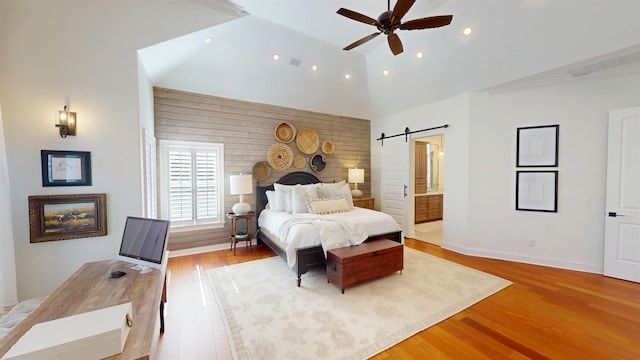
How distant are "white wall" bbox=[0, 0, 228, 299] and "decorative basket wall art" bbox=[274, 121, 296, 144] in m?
2.35

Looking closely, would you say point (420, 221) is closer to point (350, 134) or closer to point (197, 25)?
point (350, 134)

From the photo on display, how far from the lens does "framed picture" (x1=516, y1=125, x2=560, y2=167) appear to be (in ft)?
11.6

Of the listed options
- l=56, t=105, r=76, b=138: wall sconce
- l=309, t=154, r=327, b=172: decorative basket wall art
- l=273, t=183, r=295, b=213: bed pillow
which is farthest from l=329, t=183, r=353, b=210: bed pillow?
l=56, t=105, r=76, b=138: wall sconce

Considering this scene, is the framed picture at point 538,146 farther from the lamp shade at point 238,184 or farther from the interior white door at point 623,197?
the lamp shade at point 238,184

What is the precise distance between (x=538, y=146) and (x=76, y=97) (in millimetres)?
6248

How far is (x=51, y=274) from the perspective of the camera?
95.4 inches

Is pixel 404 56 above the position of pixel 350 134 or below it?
above

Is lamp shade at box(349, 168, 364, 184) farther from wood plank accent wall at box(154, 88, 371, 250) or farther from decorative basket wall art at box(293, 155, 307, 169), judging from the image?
decorative basket wall art at box(293, 155, 307, 169)

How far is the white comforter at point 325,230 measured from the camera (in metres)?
3.01

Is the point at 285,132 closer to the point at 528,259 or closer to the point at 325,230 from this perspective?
the point at 325,230

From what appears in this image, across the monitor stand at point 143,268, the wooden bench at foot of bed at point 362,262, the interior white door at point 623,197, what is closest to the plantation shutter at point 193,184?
the monitor stand at point 143,268

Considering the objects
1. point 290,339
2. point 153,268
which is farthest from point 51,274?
point 290,339

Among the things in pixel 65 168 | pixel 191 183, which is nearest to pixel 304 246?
pixel 191 183

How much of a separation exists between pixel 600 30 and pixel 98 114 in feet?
19.1
